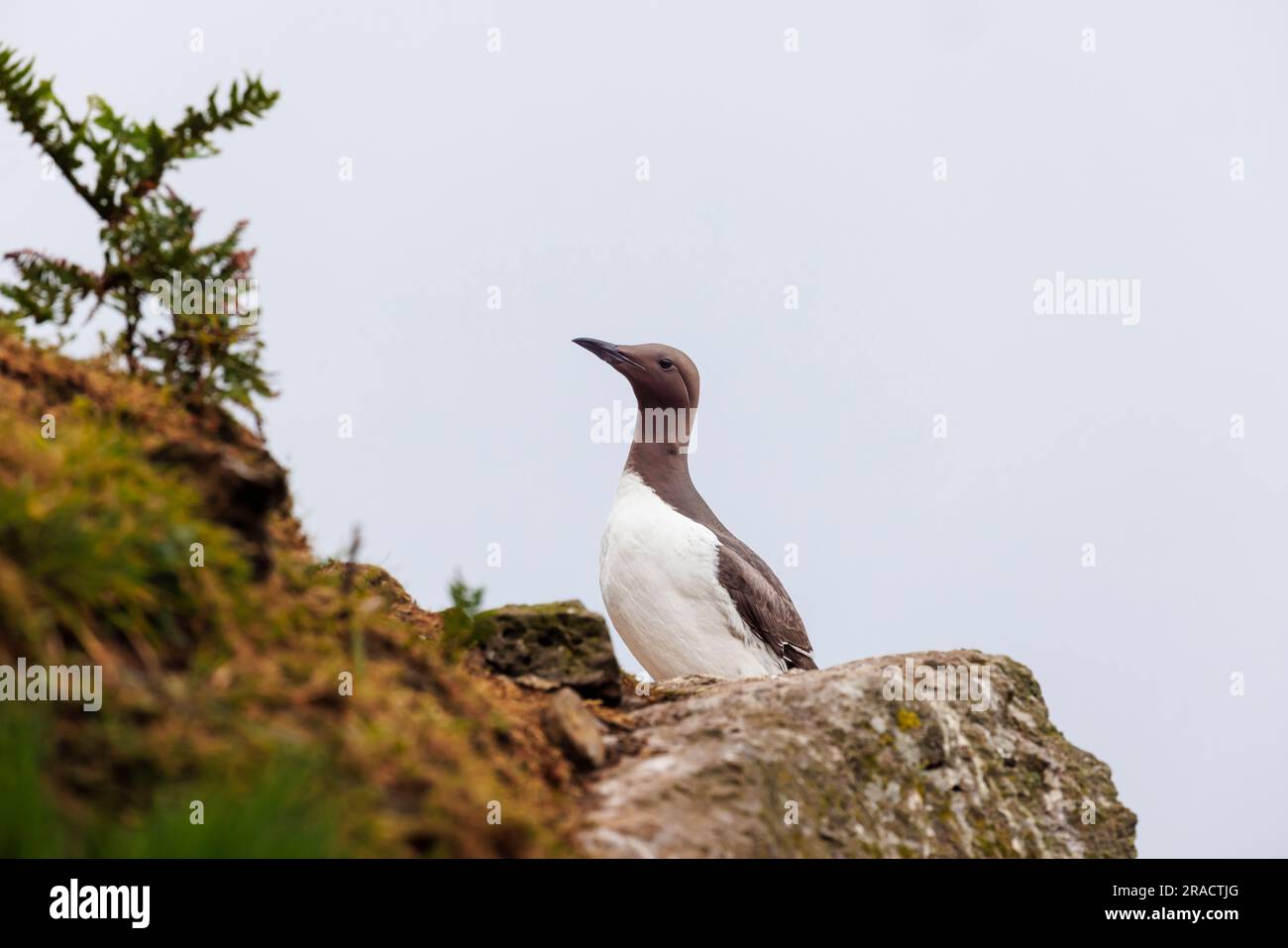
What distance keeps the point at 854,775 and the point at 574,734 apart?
1.53 metres

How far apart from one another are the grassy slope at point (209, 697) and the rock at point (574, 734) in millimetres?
96

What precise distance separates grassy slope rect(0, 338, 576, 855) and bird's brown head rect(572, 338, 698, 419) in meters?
6.60

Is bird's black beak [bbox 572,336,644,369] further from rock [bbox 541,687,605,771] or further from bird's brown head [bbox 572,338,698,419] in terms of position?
rock [bbox 541,687,605,771]

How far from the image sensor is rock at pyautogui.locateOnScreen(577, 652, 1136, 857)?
16.3 ft

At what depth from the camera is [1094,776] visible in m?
7.27

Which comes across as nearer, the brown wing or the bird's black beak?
the brown wing

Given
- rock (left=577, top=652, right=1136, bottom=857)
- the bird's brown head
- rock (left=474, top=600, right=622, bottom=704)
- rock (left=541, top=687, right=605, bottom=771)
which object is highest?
the bird's brown head

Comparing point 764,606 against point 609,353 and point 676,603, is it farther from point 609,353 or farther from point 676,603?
point 609,353

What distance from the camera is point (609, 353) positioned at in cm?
1158

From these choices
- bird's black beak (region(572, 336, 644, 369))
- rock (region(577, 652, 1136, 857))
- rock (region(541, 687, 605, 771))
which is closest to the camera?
rock (region(577, 652, 1136, 857))

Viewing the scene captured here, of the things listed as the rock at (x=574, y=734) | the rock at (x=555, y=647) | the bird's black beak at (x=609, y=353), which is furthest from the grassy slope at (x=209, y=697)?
the bird's black beak at (x=609, y=353)

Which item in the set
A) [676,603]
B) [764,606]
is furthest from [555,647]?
[764,606]

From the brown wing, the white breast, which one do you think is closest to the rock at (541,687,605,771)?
the white breast
